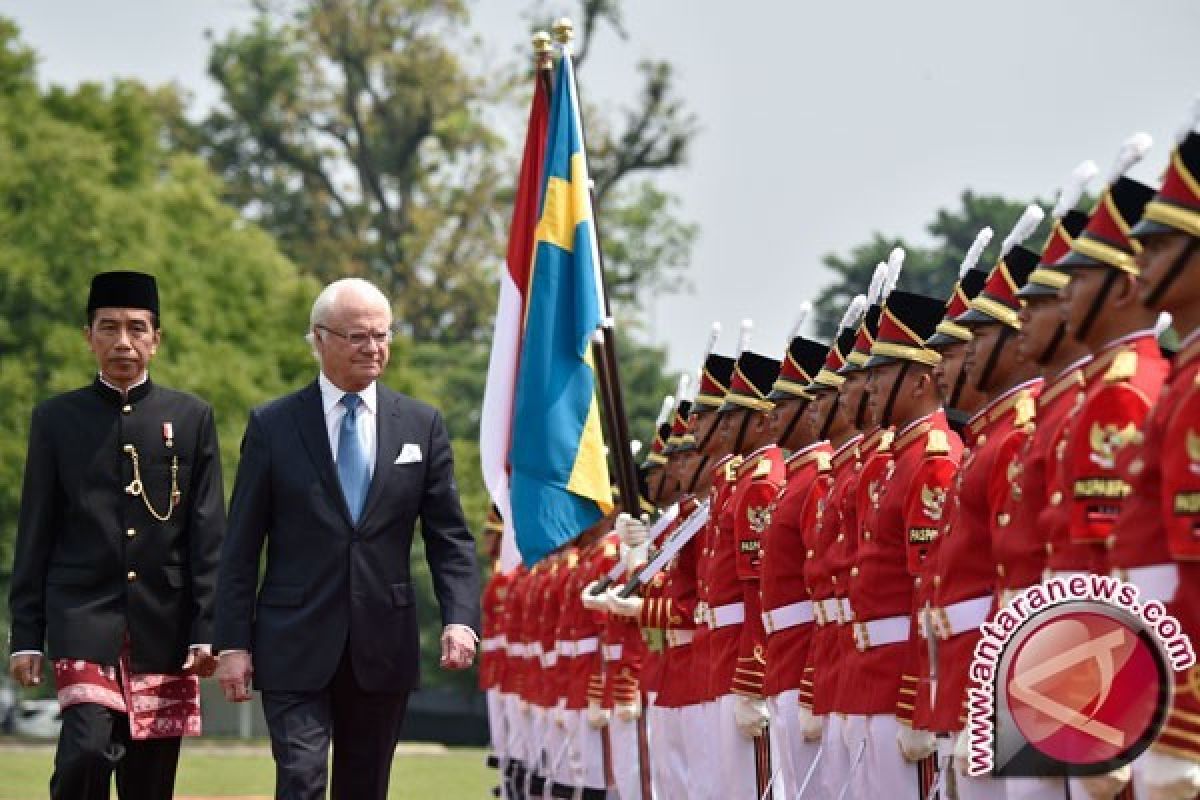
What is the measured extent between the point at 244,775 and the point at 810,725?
13875 millimetres

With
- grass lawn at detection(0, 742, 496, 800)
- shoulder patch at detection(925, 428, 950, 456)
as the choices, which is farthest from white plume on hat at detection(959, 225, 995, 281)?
grass lawn at detection(0, 742, 496, 800)

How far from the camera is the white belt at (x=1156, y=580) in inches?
223

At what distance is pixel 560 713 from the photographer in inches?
678

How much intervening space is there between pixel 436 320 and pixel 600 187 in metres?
4.22

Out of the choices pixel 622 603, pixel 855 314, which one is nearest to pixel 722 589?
pixel 855 314

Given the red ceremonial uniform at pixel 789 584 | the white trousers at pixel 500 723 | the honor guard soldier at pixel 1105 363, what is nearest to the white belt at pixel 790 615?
the red ceremonial uniform at pixel 789 584

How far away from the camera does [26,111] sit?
35781 mm

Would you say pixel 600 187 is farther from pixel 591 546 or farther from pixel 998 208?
pixel 591 546

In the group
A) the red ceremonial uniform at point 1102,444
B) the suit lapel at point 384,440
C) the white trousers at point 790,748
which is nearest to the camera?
the red ceremonial uniform at point 1102,444

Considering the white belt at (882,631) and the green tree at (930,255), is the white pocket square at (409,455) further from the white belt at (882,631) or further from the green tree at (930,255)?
the green tree at (930,255)

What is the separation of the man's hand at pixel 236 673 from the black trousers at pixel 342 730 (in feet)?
0.27

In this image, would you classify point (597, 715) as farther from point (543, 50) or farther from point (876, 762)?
point (876, 762)

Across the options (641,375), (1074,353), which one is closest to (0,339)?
(641,375)

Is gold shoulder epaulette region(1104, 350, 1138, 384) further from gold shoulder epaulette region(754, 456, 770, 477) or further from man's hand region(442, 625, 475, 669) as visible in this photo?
gold shoulder epaulette region(754, 456, 770, 477)
